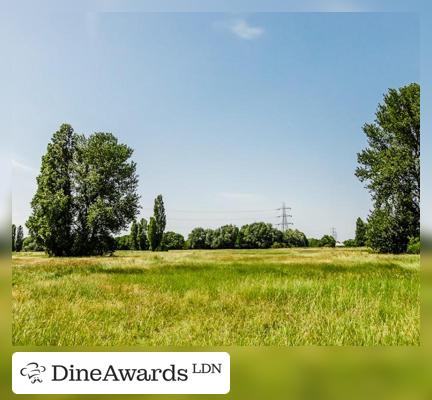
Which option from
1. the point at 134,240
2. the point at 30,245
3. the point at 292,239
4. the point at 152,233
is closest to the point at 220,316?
the point at 30,245

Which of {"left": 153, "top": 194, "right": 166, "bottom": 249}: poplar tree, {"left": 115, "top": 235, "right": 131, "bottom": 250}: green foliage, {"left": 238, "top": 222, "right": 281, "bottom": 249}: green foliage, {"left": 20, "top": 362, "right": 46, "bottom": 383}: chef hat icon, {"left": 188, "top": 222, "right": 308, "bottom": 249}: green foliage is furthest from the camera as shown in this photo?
{"left": 238, "top": 222, "right": 281, "bottom": 249}: green foliage

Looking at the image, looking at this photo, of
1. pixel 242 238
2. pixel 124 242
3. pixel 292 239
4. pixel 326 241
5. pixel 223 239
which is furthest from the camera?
pixel 326 241

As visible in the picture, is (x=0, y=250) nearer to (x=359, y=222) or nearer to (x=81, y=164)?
(x=81, y=164)

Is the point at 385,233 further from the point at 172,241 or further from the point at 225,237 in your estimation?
the point at 172,241

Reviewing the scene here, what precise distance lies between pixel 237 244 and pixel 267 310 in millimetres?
48189

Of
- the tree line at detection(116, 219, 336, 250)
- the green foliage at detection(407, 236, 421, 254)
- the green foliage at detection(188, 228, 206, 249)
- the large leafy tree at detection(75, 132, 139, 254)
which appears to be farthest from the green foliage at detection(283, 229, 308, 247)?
the large leafy tree at detection(75, 132, 139, 254)

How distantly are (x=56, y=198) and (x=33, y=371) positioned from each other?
96.3 ft

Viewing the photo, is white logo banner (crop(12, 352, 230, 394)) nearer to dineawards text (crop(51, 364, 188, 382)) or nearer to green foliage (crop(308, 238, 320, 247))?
dineawards text (crop(51, 364, 188, 382))

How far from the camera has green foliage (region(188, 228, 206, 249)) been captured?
169ft

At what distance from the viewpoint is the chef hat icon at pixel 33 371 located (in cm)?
346

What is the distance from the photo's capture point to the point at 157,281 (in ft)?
38.9

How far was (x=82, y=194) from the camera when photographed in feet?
108

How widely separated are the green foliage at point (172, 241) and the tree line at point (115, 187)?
61.1ft

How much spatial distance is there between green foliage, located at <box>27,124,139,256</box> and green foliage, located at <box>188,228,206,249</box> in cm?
1848
